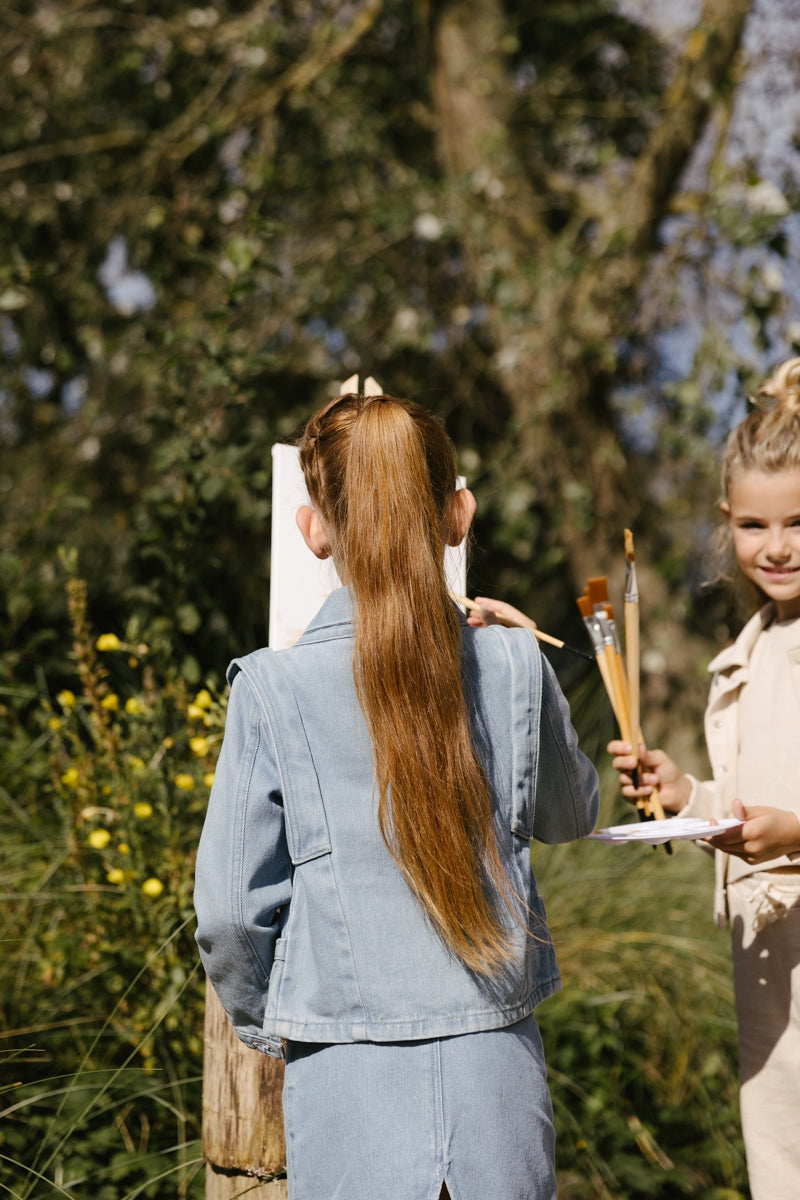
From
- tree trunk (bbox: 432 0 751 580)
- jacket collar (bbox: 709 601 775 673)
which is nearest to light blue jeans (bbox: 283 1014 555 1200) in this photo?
jacket collar (bbox: 709 601 775 673)

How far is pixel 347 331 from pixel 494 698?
348 cm

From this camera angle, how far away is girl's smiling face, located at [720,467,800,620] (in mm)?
1982

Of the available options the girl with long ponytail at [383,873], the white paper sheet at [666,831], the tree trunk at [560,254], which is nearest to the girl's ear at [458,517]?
the girl with long ponytail at [383,873]

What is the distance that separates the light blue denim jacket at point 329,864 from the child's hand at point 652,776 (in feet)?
1.25

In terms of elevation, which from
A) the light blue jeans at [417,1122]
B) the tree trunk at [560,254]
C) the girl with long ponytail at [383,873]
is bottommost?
the light blue jeans at [417,1122]

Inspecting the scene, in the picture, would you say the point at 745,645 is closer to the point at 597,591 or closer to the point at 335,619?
the point at 597,591

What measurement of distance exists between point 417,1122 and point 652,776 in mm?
765

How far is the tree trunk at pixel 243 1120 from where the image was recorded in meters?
1.80

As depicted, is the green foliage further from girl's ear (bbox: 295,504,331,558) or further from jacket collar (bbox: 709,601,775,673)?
jacket collar (bbox: 709,601,775,673)

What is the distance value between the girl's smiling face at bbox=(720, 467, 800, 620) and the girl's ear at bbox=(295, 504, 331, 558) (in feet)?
2.83

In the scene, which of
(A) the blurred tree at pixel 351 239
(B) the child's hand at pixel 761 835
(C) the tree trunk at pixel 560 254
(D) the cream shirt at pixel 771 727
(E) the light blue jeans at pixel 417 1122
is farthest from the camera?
(A) the blurred tree at pixel 351 239

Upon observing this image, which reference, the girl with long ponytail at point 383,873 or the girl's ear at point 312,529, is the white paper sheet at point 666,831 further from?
the girl's ear at point 312,529

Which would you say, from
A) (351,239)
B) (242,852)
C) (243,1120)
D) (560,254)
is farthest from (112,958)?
(351,239)

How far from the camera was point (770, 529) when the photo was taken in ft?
6.57
